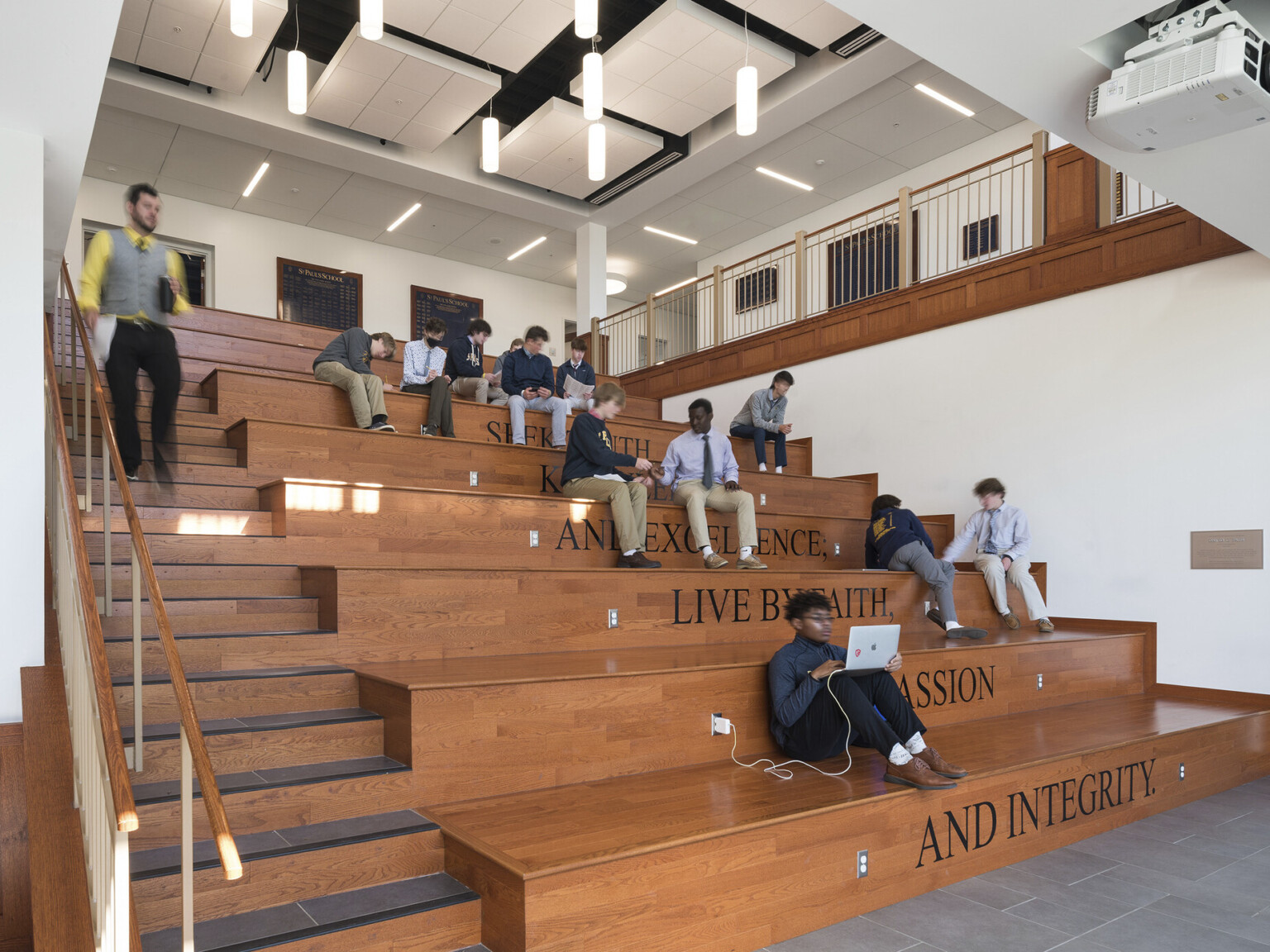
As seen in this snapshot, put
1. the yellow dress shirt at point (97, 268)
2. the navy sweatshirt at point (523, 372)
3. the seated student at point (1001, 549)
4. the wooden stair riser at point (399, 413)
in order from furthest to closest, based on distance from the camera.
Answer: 1. the navy sweatshirt at point (523, 372)
2. the seated student at point (1001, 549)
3. the wooden stair riser at point (399, 413)
4. the yellow dress shirt at point (97, 268)

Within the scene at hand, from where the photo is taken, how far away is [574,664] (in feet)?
12.0

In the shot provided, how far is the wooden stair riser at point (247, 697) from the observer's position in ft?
9.65

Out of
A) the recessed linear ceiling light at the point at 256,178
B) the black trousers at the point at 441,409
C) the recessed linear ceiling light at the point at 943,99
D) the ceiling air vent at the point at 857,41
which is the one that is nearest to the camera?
the black trousers at the point at 441,409

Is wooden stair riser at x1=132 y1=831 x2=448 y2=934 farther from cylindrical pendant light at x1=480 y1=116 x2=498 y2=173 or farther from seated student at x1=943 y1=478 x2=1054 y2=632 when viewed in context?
cylindrical pendant light at x1=480 y1=116 x2=498 y2=173

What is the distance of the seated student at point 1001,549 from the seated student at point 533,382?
2835 mm

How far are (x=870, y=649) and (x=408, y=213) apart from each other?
323 inches

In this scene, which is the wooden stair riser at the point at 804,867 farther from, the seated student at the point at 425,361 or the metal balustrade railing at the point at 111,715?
the seated student at the point at 425,361

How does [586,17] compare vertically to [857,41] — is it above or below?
below

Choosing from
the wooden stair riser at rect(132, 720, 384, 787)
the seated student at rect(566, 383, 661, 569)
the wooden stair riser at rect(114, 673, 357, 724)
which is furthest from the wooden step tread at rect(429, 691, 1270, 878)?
the seated student at rect(566, 383, 661, 569)

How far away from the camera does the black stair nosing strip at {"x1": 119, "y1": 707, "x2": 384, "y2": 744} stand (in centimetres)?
279

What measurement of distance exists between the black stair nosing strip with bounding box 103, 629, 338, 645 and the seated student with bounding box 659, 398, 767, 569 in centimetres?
234

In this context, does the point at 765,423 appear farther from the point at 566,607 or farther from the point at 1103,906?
the point at 1103,906

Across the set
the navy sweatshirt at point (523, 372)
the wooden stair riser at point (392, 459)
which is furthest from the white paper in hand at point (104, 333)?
the navy sweatshirt at point (523, 372)

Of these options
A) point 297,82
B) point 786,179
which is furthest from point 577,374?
point 786,179
